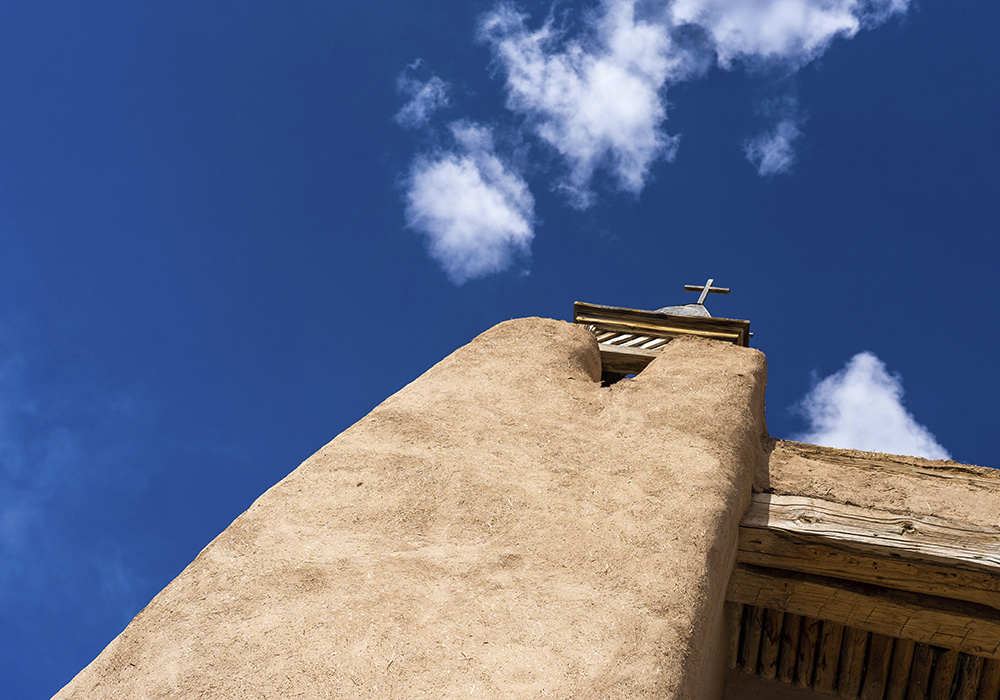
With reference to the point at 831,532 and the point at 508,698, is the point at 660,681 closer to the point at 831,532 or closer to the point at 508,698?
the point at 508,698

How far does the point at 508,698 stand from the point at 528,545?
53 cm

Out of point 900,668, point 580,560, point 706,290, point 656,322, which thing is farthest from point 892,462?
point 706,290

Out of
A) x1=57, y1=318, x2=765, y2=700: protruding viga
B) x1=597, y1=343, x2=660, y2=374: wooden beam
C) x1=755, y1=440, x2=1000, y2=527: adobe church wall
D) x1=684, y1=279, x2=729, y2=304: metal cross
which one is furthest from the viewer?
x1=684, y1=279, x2=729, y2=304: metal cross

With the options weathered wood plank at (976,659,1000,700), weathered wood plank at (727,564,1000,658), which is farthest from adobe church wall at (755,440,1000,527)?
weathered wood plank at (976,659,1000,700)

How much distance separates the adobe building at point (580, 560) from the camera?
6.13ft

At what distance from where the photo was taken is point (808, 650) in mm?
3078

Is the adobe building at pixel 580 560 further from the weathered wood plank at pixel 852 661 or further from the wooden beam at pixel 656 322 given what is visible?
the wooden beam at pixel 656 322

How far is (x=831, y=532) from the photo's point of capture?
2762 millimetres

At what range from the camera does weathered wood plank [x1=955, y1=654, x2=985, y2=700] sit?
2883 mm

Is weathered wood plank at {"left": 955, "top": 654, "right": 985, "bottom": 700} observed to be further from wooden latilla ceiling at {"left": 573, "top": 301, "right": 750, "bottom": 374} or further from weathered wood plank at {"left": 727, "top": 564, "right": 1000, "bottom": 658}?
wooden latilla ceiling at {"left": 573, "top": 301, "right": 750, "bottom": 374}

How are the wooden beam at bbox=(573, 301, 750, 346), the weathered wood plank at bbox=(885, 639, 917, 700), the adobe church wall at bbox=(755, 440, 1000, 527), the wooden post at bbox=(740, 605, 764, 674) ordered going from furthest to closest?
the wooden beam at bbox=(573, 301, 750, 346) → the wooden post at bbox=(740, 605, 764, 674) → the weathered wood plank at bbox=(885, 639, 917, 700) → the adobe church wall at bbox=(755, 440, 1000, 527)

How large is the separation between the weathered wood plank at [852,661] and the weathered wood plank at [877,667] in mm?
25

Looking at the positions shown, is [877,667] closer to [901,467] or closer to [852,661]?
[852,661]

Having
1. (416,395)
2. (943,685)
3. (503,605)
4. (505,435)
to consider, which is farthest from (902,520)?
(416,395)
